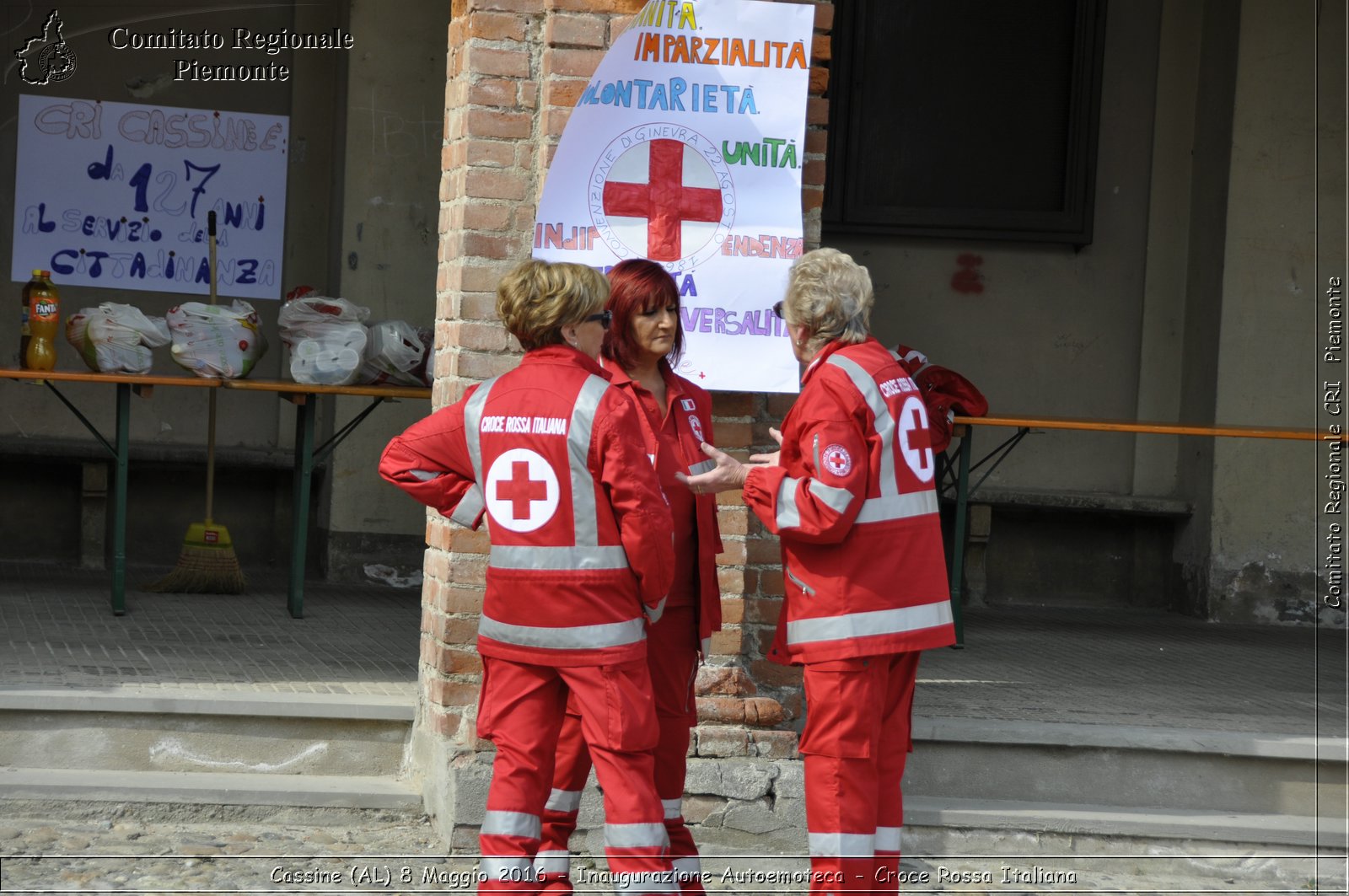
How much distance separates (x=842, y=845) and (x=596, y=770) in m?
0.62

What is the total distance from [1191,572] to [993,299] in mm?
1891

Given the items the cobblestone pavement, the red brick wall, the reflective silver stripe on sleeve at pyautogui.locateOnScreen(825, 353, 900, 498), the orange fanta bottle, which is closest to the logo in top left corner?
the orange fanta bottle

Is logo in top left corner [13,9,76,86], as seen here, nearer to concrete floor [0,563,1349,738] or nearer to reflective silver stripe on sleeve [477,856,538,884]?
concrete floor [0,563,1349,738]

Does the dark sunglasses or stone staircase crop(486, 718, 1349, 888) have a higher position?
the dark sunglasses

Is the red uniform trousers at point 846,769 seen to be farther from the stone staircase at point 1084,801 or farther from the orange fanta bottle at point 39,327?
the orange fanta bottle at point 39,327

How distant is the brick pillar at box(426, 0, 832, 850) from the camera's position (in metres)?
4.19

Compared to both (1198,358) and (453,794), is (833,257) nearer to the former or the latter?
(453,794)

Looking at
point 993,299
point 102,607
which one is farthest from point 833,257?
point 993,299

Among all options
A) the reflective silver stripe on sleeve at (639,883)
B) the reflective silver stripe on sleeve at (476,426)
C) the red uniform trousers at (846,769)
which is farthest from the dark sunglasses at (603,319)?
the reflective silver stripe on sleeve at (639,883)

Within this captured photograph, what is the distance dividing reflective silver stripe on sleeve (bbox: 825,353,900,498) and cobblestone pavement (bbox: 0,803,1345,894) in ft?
4.96

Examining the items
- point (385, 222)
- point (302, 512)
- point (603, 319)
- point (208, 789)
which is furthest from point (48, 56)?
point (603, 319)

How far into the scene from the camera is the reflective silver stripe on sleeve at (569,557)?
3213 millimetres

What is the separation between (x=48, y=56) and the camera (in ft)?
24.9

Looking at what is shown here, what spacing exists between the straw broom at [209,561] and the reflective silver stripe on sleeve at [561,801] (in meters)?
3.88
